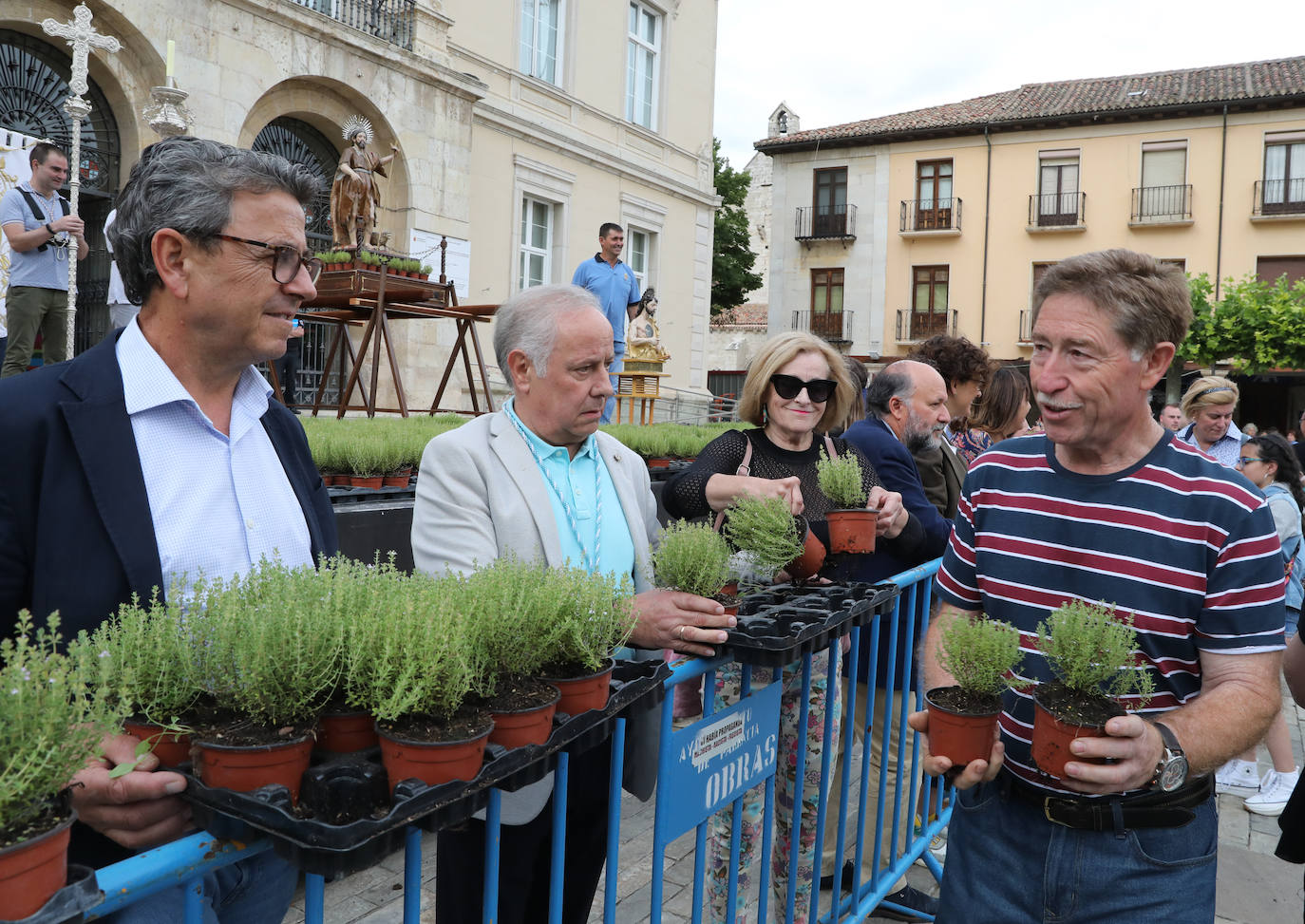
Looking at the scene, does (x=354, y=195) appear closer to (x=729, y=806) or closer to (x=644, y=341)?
(x=644, y=341)

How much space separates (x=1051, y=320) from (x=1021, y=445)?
0.33 meters

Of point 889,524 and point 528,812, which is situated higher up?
point 889,524

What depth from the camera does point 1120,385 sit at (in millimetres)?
1939

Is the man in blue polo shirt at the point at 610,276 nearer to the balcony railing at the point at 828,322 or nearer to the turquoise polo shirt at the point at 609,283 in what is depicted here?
the turquoise polo shirt at the point at 609,283

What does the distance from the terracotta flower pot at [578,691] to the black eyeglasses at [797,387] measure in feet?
6.24

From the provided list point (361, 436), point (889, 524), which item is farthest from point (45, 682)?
point (361, 436)

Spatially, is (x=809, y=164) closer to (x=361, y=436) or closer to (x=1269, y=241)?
(x=1269, y=241)

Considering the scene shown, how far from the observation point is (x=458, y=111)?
16.2m

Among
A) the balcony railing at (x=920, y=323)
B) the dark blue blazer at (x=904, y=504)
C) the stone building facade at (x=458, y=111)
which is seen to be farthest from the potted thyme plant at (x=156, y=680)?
the balcony railing at (x=920, y=323)

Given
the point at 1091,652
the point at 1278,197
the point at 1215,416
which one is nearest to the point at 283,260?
the point at 1091,652

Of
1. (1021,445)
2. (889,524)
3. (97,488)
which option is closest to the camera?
(97,488)

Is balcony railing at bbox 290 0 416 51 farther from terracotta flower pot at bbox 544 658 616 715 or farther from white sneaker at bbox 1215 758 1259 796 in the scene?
terracotta flower pot at bbox 544 658 616 715

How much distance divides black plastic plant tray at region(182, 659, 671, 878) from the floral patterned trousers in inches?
53.7

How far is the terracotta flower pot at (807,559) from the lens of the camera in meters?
2.54
